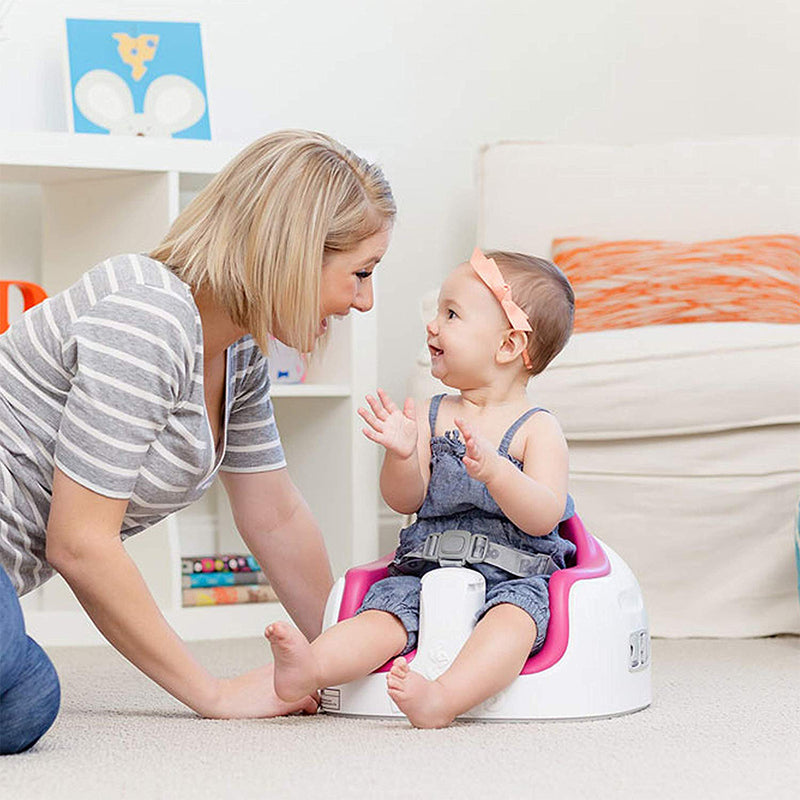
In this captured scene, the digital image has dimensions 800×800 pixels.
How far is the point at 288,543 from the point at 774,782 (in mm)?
635

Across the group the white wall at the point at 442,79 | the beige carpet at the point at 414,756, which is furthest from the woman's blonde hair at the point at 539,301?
the white wall at the point at 442,79

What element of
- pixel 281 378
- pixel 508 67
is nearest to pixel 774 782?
pixel 281 378

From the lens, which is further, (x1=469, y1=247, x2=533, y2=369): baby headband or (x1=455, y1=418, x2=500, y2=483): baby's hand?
(x1=469, y1=247, x2=533, y2=369): baby headband

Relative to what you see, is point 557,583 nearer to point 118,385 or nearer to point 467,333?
point 467,333

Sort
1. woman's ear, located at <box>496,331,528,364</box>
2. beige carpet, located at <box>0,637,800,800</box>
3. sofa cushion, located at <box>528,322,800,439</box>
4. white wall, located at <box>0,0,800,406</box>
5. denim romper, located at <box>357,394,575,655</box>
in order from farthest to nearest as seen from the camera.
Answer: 1. white wall, located at <box>0,0,800,406</box>
2. sofa cushion, located at <box>528,322,800,439</box>
3. woman's ear, located at <box>496,331,528,364</box>
4. denim romper, located at <box>357,394,575,655</box>
5. beige carpet, located at <box>0,637,800,800</box>

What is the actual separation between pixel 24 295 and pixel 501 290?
91 cm

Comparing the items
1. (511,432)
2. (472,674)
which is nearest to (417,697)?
(472,674)

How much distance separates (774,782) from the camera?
0.98 metres

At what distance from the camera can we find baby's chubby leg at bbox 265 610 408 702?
1159 mm

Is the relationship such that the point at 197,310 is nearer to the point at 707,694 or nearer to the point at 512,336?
the point at 512,336

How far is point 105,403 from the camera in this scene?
1.14m

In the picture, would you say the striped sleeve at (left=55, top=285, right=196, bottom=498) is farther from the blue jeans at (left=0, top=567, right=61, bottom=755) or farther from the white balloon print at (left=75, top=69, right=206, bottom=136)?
the white balloon print at (left=75, top=69, right=206, bottom=136)

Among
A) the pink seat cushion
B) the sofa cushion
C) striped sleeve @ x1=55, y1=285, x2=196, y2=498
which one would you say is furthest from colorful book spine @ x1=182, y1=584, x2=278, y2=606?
striped sleeve @ x1=55, y1=285, x2=196, y2=498

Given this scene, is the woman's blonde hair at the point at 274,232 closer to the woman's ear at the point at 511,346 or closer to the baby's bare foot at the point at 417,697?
the woman's ear at the point at 511,346
